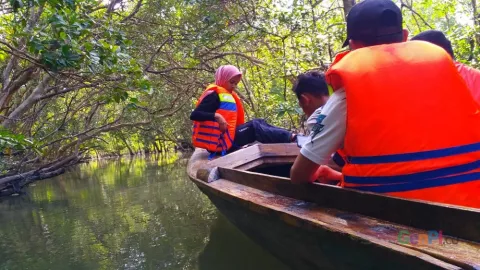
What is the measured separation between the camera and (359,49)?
1568 millimetres

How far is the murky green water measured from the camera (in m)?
3.36

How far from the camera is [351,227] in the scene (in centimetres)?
150

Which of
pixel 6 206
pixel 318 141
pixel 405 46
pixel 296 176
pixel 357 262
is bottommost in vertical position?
pixel 6 206

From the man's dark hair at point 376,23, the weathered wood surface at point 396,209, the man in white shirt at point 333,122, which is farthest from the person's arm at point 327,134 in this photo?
the man's dark hair at point 376,23

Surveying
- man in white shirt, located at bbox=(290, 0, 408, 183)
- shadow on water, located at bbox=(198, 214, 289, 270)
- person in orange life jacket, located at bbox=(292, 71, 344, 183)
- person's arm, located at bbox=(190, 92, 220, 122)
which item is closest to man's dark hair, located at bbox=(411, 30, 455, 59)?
person in orange life jacket, located at bbox=(292, 71, 344, 183)

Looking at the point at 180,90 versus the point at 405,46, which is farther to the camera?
the point at 180,90

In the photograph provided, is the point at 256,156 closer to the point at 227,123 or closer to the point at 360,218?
the point at 227,123

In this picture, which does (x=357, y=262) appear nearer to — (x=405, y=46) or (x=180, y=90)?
(x=405, y=46)

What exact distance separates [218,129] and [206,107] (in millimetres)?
253

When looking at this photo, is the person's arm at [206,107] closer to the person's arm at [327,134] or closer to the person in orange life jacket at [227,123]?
the person in orange life jacket at [227,123]

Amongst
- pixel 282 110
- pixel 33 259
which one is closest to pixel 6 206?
pixel 33 259

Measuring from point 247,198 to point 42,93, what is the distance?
4718 millimetres

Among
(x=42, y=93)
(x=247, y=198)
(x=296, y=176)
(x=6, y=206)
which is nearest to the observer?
(x=296, y=176)

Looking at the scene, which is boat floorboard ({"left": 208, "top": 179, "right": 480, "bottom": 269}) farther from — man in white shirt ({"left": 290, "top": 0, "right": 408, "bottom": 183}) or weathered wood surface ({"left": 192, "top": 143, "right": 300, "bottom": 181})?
weathered wood surface ({"left": 192, "top": 143, "right": 300, "bottom": 181})
